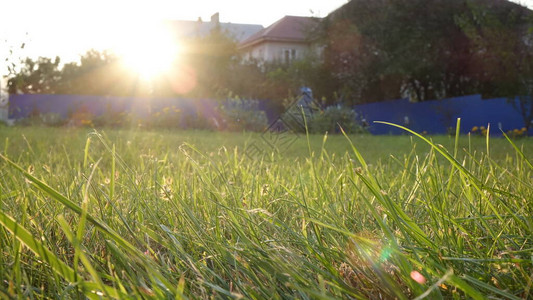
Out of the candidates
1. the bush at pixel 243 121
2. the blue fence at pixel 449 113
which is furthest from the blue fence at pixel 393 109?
the bush at pixel 243 121

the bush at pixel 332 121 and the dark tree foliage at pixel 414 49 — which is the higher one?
the dark tree foliage at pixel 414 49

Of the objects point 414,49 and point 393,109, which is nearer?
point 414,49

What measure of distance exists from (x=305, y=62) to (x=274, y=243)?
20222 millimetres

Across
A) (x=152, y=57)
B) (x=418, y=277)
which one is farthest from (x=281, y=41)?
(x=418, y=277)

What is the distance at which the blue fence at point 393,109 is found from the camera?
49.0 ft

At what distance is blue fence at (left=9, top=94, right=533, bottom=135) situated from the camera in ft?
49.0

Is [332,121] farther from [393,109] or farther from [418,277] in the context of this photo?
[418,277]

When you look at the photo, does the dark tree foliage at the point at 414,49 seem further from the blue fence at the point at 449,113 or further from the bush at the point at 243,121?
the bush at the point at 243,121

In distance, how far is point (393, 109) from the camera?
716 inches

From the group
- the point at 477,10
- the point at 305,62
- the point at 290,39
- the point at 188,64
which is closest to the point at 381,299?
the point at 477,10

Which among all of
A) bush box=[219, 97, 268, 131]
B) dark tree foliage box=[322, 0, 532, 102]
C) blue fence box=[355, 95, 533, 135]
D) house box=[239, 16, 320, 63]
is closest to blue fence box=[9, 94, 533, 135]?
blue fence box=[355, 95, 533, 135]

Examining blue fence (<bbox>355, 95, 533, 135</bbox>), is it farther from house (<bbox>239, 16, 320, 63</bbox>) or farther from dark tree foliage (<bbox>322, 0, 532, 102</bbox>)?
house (<bbox>239, 16, 320, 63</bbox>)

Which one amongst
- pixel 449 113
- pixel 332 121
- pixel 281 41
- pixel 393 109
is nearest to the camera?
pixel 332 121

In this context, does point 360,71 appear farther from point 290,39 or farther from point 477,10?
point 290,39
